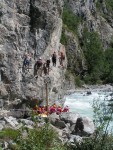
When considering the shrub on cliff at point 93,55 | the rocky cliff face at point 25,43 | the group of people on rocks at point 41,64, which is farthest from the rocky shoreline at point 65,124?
the shrub on cliff at point 93,55

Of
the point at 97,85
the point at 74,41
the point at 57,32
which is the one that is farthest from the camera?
the point at 74,41

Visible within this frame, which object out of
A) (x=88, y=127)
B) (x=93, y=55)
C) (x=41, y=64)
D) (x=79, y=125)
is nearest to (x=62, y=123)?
(x=79, y=125)

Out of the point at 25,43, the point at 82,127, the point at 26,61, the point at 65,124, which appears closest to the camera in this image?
the point at 82,127

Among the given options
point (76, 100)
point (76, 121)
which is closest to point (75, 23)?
point (76, 100)

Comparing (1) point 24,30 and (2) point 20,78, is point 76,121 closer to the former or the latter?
(2) point 20,78

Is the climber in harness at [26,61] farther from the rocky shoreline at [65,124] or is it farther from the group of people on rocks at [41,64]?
the rocky shoreline at [65,124]

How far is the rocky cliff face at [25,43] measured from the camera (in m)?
27.6

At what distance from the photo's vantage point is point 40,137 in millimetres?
9945

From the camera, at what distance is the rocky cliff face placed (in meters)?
27.6

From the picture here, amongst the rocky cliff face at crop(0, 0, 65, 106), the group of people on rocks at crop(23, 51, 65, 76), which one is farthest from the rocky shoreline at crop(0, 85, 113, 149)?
the group of people on rocks at crop(23, 51, 65, 76)

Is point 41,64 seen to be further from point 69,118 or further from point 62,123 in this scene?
point 62,123

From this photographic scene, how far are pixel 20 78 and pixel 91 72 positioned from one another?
44407mm

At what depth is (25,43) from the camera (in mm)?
29297

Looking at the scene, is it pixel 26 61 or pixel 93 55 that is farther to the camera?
pixel 93 55
